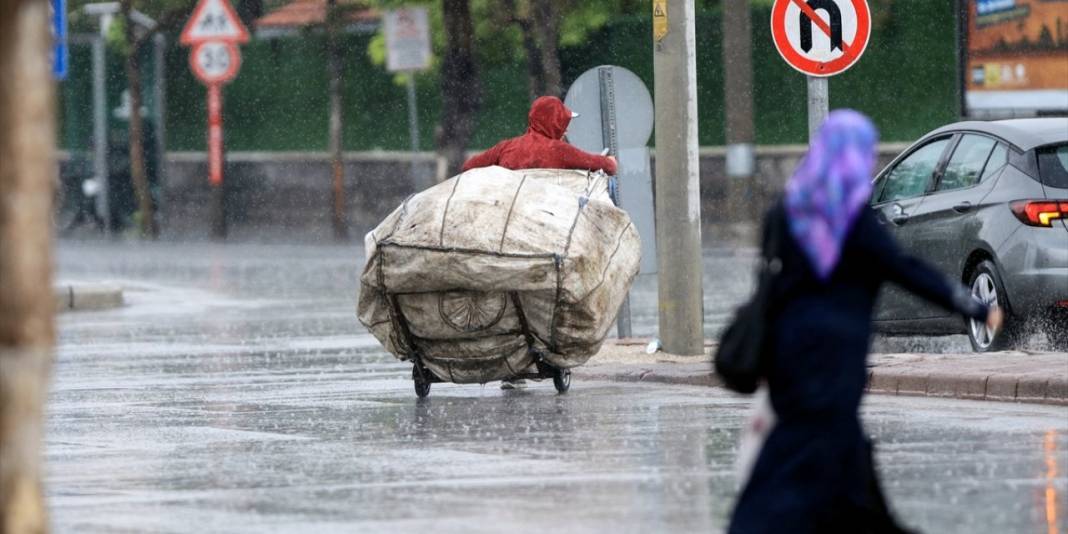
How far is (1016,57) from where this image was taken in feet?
79.6

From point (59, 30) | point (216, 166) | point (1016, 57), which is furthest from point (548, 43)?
point (59, 30)

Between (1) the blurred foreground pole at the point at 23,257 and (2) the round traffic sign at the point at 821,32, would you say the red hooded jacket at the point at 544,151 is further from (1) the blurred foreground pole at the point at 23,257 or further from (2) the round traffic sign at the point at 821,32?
(1) the blurred foreground pole at the point at 23,257

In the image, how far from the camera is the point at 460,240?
43.5 feet

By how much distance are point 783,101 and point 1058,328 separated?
1975cm

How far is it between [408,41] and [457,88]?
1.53m

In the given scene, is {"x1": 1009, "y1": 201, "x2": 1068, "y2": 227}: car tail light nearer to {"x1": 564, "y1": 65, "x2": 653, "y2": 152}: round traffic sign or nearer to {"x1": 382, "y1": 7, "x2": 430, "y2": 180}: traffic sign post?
{"x1": 564, "y1": 65, "x2": 653, "y2": 152}: round traffic sign

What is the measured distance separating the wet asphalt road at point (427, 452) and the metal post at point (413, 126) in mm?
17888

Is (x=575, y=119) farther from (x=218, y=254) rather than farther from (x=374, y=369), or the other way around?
(x=218, y=254)

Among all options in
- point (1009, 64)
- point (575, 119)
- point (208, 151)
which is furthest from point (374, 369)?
point (208, 151)

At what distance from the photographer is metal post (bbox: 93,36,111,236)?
43.8 meters

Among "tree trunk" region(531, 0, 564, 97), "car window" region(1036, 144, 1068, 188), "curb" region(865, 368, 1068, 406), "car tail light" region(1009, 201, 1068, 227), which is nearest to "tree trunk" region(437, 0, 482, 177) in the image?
"tree trunk" region(531, 0, 564, 97)

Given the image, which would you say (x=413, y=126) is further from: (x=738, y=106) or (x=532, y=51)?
(x=738, y=106)

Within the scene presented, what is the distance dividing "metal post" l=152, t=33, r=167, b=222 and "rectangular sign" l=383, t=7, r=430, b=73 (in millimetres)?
9087

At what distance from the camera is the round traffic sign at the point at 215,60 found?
123ft
